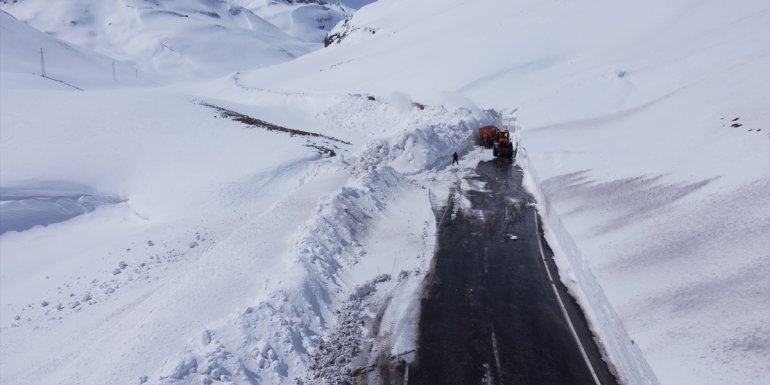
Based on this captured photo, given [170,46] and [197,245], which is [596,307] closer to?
[197,245]

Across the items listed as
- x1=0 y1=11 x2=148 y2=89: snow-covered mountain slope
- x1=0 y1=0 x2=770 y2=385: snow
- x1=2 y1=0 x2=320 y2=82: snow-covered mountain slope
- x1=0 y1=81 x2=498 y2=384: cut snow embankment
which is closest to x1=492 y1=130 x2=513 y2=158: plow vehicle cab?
x1=0 y1=0 x2=770 y2=385: snow

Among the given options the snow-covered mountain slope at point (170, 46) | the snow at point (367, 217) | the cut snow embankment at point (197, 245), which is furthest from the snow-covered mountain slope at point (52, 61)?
the cut snow embankment at point (197, 245)

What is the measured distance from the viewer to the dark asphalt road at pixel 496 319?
10.5m

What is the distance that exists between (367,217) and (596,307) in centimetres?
897

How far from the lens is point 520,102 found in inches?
1724

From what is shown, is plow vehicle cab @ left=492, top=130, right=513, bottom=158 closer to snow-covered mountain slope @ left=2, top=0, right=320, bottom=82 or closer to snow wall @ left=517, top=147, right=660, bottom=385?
snow wall @ left=517, top=147, right=660, bottom=385

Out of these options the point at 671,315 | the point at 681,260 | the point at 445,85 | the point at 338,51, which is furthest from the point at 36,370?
the point at 338,51

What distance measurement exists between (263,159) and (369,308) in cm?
1674

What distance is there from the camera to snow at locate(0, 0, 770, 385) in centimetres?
1088

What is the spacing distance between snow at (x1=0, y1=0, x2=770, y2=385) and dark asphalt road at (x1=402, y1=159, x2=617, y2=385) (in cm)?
57

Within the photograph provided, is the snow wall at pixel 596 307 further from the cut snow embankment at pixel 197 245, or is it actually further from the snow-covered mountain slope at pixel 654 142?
the cut snow embankment at pixel 197 245

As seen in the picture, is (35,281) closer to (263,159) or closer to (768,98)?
(263,159)

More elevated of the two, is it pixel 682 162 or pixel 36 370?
pixel 682 162

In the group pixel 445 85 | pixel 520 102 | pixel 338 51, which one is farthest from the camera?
pixel 338 51
